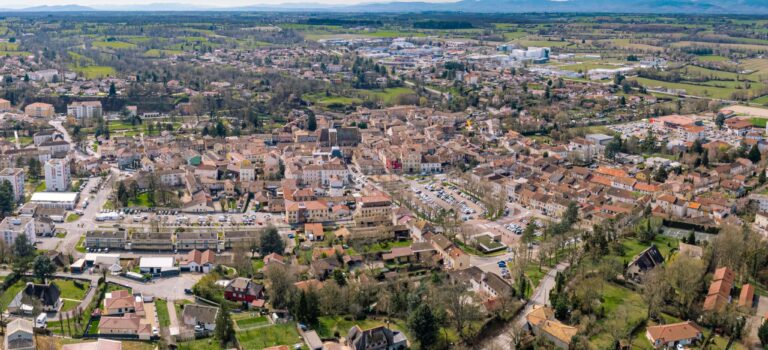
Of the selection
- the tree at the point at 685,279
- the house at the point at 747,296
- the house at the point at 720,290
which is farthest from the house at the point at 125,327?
the house at the point at 747,296

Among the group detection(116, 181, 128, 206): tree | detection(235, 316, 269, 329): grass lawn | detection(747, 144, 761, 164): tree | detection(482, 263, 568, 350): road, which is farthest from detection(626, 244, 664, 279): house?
detection(116, 181, 128, 206): tree

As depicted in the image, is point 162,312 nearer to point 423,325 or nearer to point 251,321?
point 251,321

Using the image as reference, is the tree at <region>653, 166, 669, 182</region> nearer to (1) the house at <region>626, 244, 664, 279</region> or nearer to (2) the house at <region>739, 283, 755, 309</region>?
(1) the house at <region>626, 244, 664, 279</region>

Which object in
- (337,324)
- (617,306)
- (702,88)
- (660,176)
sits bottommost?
(337,324)

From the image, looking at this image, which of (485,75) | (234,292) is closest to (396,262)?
(234,292)

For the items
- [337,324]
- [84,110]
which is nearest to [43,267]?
[337,324]

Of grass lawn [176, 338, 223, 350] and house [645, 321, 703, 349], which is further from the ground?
house [645, 321, 703, 349]
